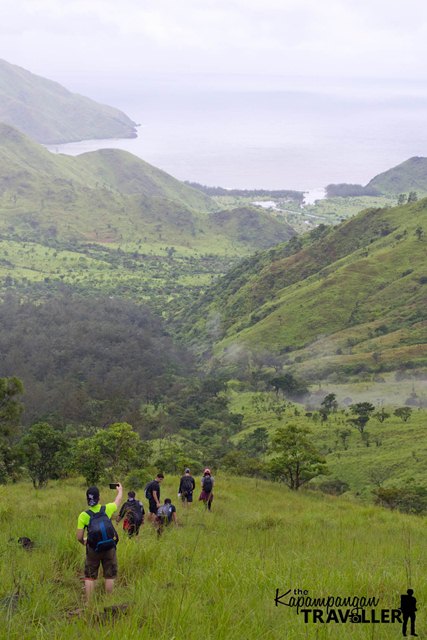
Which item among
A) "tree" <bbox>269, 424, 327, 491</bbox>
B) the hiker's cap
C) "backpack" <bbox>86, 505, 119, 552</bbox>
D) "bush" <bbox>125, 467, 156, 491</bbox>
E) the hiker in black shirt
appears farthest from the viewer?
"tree" <bbox>269, 424, 327, 491</bbox>

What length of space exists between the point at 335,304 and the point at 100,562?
399 feet

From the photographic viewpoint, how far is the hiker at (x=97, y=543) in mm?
8391

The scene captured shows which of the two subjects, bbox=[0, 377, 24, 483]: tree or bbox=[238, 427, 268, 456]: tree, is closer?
bbox=[0, 377, 24, 483]: tree

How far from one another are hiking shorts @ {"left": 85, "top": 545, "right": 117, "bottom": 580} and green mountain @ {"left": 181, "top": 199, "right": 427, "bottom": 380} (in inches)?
3722

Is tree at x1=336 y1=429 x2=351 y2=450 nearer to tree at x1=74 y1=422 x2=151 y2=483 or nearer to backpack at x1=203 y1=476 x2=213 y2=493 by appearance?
tree at x1=74 y1=422 x2=151 y2=483

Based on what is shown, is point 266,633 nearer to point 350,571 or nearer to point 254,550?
point 350,571

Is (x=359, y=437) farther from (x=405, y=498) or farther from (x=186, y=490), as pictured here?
(x=186, y=490)

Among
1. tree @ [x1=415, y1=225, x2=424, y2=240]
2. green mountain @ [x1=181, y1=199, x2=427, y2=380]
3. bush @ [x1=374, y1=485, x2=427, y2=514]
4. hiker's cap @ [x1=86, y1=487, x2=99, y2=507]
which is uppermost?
tree @ [x1=415, y1=225, x2=424, y2=240]

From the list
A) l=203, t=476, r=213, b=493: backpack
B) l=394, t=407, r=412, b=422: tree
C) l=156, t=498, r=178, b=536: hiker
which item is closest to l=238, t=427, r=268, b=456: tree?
l=394, t=407, r=412, b=422: tree

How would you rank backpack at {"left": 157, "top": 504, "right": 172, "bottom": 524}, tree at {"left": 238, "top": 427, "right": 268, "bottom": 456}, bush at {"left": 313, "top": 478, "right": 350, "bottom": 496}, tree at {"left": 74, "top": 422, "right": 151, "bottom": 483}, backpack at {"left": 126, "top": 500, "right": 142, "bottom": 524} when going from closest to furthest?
1. backpack at {"left": 126, "top": 500, "right": 142, "bottom": 524}
2. backpack at {"left": 157, "top": 504, "right": 172, "bottom": 524}
3. tree at {"left": 74, "top": 422, "right": 151, "bottom": 483}
4. bush at {"left": 313, "top": 478, "right": 350, "bottom": 496}
5. tree at {"left": 238, "top": 427, "right": 268, "bottom": 456}

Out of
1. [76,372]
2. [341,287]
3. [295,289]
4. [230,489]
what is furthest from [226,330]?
[230,489]

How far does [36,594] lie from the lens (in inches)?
283

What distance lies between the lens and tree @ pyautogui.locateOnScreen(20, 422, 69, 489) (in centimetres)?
3800

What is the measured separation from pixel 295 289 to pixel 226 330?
21.2m
